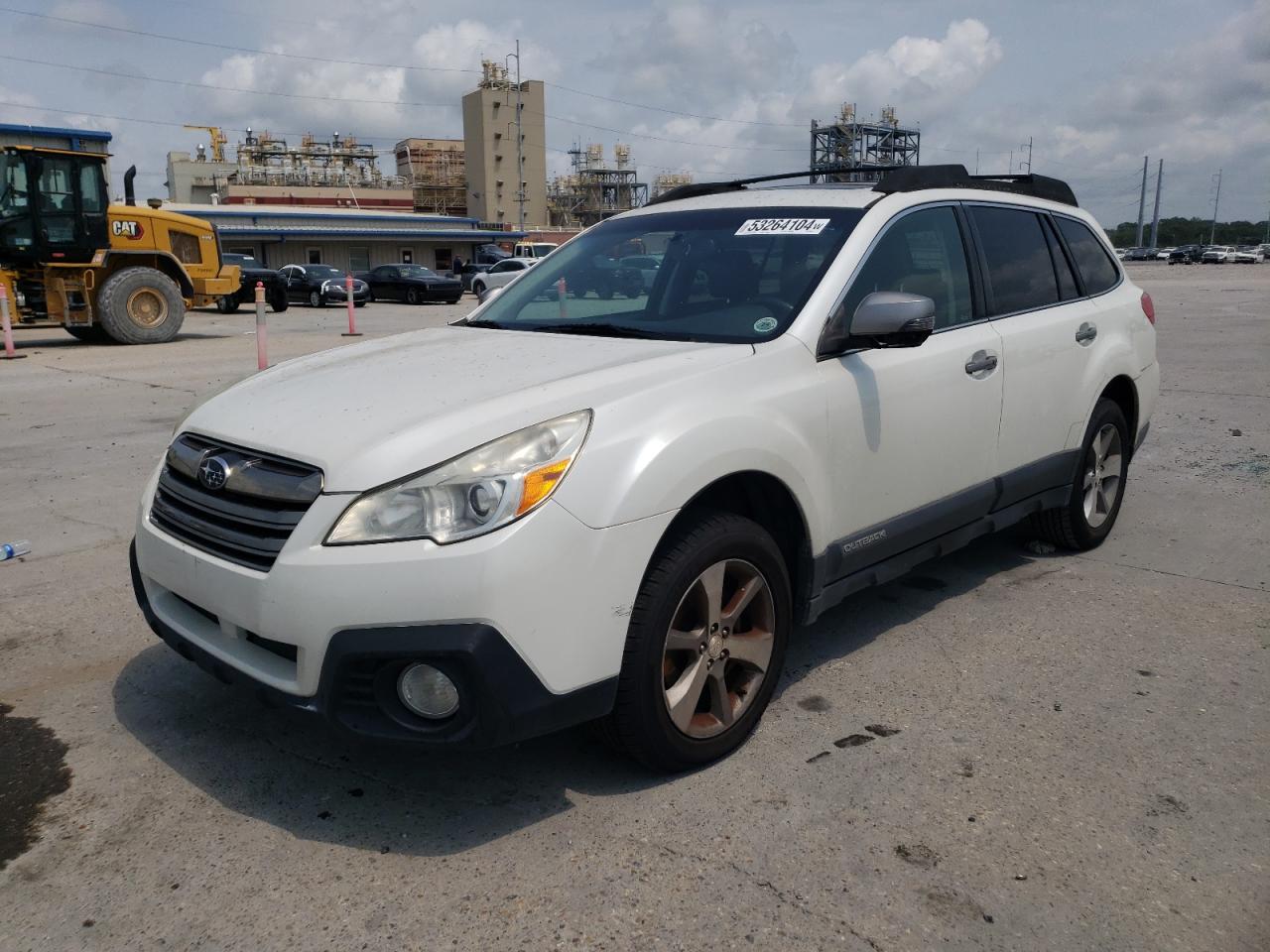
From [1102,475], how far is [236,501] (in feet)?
13.9

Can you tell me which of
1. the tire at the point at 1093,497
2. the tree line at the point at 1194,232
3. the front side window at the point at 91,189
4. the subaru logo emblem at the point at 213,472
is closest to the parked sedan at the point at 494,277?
the front side window at the point at 91,189

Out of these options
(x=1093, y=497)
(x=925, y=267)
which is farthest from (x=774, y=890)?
(x=1093, y=497)

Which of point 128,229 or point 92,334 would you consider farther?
point 92,334

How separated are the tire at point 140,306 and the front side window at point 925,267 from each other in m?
16.1

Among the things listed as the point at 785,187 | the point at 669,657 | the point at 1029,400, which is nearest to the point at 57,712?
the point at 669,657

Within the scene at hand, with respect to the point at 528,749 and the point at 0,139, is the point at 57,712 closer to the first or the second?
the point at 528,749

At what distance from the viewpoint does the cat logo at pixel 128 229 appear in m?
17.3

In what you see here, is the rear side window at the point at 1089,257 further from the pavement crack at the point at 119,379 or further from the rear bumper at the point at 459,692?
the pavement crack at the point at 119,379

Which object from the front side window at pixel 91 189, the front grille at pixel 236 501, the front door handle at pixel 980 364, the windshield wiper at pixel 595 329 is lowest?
the front grille at pixel 236 501

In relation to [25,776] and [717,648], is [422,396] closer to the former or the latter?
[717,648]

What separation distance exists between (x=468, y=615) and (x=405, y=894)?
711 millimetres

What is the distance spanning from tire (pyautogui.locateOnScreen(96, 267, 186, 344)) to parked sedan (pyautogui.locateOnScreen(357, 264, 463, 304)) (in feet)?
49.9

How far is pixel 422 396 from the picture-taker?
116 inches

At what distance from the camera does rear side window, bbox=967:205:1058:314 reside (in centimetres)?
434
